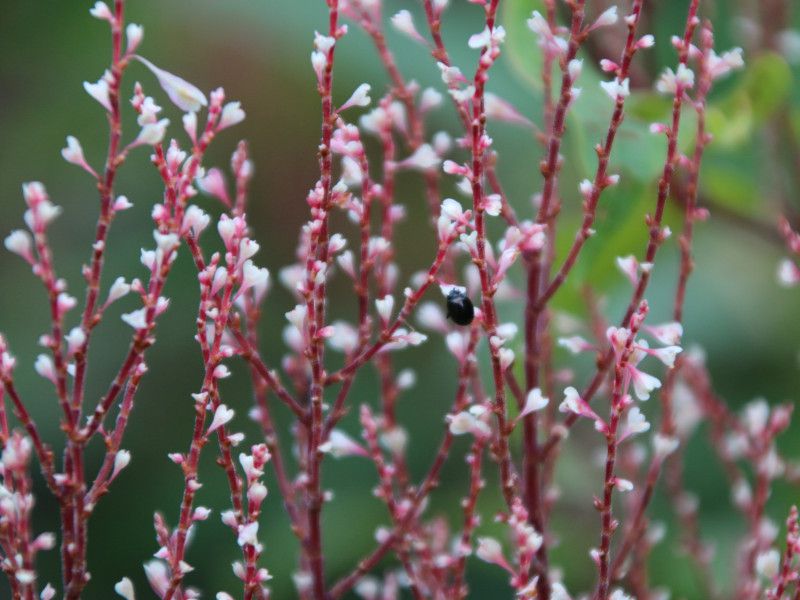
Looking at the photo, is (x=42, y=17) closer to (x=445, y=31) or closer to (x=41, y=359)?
(x=445, y=31)

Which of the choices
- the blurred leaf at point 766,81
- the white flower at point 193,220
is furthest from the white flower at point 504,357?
the blurred leaf at point 766,81

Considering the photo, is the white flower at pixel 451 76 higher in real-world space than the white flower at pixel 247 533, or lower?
higher

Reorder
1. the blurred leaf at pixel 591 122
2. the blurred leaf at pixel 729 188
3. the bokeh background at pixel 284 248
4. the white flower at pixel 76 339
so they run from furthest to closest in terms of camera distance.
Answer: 1. the bokeh background at pixel 284 248
2. the blurred leaf at pixel 729 188
3. the blurred leaf at pixel 591 122
4. the white flower at pixel 76 339

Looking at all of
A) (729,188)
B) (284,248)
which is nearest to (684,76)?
(729,188)

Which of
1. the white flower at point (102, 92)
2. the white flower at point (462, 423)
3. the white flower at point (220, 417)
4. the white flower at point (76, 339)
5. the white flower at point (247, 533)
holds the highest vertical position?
the white flower at point (102, 92)

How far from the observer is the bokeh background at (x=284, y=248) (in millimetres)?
875

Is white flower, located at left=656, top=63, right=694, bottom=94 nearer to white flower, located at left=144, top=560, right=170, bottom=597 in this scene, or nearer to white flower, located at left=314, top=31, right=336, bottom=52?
white flower, located at left=314, top=31, right=336, bottom=52

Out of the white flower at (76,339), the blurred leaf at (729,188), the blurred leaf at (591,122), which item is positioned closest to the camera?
the white flower at (76,339)

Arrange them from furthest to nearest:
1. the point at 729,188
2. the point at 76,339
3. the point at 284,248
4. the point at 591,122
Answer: the point at 284,248
the point at 729,188
the point at 591,122
the point at 76,339

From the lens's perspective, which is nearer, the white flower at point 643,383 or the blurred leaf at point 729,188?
the white flower at point 643,383

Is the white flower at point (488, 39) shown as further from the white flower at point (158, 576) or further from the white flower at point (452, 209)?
the white flower at point (158, 576)

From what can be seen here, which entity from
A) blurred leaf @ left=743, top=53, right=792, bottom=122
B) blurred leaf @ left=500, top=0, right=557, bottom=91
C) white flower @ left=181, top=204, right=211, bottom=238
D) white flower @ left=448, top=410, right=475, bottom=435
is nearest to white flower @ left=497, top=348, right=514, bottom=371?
white flower @ left=448, top=410, right=475, bottom=435

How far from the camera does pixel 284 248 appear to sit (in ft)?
3.59

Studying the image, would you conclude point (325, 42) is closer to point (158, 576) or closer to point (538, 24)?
point (538, 24)
